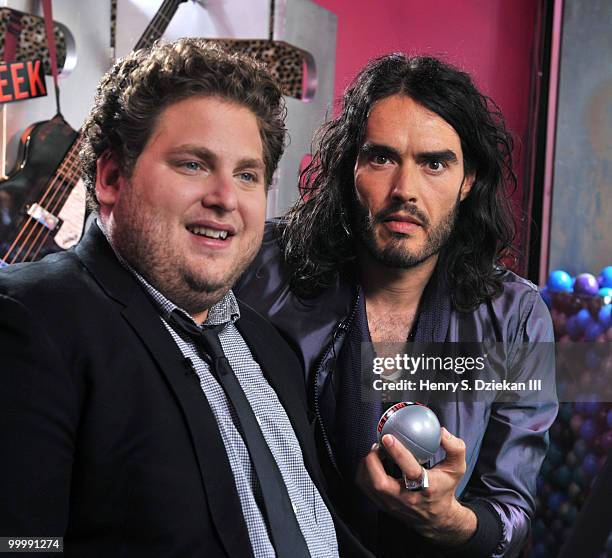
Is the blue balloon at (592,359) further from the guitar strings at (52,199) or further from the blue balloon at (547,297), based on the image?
the guitar strings at (52,199)

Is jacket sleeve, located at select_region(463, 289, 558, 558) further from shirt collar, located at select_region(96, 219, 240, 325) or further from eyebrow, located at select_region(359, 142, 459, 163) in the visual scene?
shirt collar, located at select_region(96, 219, 240, 325)

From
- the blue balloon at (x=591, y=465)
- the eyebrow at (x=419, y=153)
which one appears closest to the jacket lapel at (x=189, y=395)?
the eyebrow at (x=419, y=153)

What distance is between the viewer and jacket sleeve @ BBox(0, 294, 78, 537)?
3.76ft

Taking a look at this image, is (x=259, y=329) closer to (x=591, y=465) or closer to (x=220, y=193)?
(x=220, y=193)

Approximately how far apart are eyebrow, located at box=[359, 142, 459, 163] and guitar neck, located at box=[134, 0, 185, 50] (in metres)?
1.21

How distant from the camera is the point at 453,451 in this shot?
5.58ft

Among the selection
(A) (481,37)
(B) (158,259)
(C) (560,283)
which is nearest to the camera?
(B) (158,259)

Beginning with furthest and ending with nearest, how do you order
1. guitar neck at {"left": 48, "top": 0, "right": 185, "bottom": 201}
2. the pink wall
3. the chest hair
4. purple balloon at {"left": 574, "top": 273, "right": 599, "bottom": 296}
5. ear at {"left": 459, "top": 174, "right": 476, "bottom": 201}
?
the pink wall, purple balloon at {"left": 574, "top": 273, "right": 599, "bottom": 296}, guitar neck at {"left": 48, "top": 0, "right": 185, "bottom": 201}, ear at {"left": 459, "top": 174, "right": 476, "bottom": 201}, the chest hair

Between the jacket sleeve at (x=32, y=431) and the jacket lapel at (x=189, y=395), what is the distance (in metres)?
0.18

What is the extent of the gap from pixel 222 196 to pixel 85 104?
1612mm

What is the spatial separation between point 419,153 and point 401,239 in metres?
0.21

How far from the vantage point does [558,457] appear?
10.4 ft

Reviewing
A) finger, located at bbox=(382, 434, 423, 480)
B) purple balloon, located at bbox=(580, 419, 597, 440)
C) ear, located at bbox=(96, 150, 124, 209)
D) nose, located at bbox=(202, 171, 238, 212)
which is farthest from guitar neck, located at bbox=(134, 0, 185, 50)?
purple balloon, located at bbox=(580, 419, 597, 440)

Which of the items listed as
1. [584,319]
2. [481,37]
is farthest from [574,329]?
[481,37]
